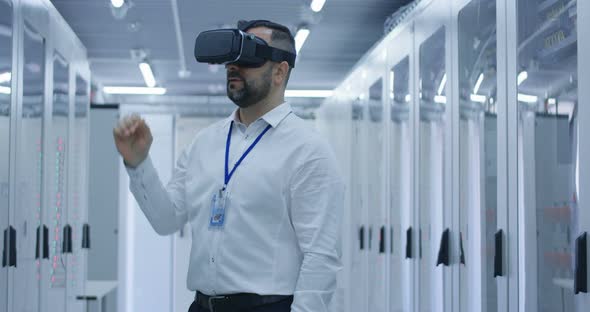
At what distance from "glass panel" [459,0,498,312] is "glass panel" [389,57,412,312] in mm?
1056

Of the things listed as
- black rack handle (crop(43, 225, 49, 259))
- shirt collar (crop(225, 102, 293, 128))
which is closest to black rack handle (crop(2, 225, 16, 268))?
black rack handle (crop(43, 225, 49, 259))

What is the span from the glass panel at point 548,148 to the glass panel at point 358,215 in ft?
11.2

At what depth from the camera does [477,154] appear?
10.7ft

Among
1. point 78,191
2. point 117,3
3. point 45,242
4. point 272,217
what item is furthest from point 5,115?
point 117,3

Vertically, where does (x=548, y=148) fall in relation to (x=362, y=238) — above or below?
above

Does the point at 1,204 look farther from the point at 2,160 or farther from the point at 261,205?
the point at 261,205

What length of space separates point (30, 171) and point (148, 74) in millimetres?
6398

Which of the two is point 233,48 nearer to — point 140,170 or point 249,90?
point 249,90

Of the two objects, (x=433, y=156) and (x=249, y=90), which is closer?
(x=249, y=90)

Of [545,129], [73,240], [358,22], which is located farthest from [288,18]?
[545,129]

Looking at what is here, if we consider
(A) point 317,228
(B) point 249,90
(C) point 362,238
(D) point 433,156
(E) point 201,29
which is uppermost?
(E) point 201,29

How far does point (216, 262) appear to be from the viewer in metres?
2.22

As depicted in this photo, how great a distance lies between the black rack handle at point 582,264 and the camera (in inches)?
88.7

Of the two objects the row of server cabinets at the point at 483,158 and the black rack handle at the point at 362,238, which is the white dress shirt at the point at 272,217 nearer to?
the row of server cabinets at the point at 483,158
